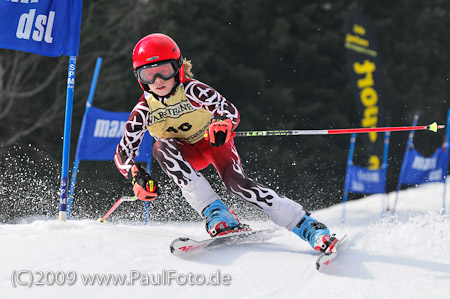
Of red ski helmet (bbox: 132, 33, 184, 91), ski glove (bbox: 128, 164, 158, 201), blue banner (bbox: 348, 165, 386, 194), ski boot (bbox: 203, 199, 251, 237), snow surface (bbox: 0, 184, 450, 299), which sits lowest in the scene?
blue banner (bbox: 348, 165, 386, 194)

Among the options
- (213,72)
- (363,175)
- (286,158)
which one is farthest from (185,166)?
(213,72)

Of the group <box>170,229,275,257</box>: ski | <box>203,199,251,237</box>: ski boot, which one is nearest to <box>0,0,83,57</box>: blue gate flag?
<box>203,199,251,237</box>: ski boot

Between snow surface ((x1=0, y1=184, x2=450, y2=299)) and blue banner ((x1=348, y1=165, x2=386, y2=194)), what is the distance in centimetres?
484

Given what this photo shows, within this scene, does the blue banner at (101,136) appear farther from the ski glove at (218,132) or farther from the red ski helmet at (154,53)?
the ski glove at (218,132)

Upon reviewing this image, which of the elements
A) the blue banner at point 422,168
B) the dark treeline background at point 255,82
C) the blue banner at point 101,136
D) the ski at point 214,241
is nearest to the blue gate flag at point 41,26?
the ski at point 214,241

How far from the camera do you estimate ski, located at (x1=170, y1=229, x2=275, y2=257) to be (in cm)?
279

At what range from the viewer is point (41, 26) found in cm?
362

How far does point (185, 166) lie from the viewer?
321 cm

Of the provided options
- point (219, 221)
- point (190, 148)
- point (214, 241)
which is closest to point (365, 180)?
point (190, 148)

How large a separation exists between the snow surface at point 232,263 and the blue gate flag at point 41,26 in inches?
47.4

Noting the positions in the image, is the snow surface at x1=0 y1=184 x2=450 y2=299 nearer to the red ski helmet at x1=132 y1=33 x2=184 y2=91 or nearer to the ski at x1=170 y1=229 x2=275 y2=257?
the ski at x1=170 y1=229 x2=275 y2=257

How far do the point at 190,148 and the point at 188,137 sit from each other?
75mm

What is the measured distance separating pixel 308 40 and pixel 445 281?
15047 millimetres

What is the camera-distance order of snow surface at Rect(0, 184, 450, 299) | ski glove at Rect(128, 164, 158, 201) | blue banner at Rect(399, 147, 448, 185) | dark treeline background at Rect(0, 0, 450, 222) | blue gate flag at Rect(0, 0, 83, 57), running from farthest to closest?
dark treeline background at Rect(0, 0, 450, 222)
blue banner at Rect(399, 147, 448, 185)
blue gate flag at Rect(0, 0, 83, 57)
ski glove at Rect(128, 164, 158, 201)
snow surface at Rect(0, 184, 450, 299)
